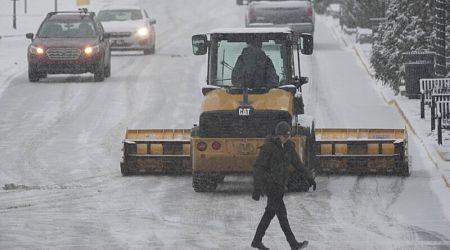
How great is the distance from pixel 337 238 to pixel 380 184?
490cm

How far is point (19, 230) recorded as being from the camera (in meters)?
15.8

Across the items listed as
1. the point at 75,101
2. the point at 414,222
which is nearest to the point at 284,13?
the point at 75,101

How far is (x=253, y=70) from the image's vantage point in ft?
63.4

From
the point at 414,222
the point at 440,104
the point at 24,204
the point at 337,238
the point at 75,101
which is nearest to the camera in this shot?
the point at 337,238

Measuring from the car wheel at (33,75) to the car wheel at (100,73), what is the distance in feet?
5.16

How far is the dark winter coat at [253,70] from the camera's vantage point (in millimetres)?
19281

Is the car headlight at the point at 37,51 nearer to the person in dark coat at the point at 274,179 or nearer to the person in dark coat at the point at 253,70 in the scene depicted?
the person in dark coat at the point at 253,70

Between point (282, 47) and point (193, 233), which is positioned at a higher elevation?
point (282, 47)

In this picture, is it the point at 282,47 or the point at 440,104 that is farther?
the point at 440,104

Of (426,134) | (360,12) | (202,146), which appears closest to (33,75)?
(426,134)

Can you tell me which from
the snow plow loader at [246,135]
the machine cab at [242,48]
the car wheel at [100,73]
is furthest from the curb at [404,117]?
the car wheel at [100,73]

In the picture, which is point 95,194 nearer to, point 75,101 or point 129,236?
point 129,236

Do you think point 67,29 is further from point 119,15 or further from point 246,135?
point 246,135

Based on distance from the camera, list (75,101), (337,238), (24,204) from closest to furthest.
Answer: (337,238) < (24,204) < (75,101)
